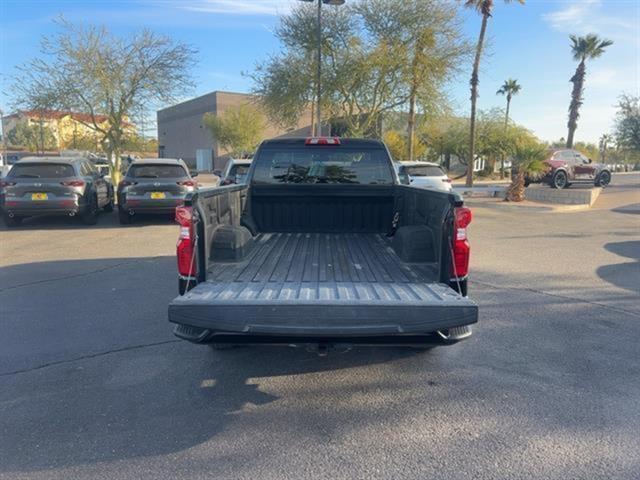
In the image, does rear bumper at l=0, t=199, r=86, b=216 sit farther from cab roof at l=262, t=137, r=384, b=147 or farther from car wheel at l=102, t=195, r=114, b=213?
cab roof at l=262, t=137, r=384, b=147

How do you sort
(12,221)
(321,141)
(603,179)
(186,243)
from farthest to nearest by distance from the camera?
(603,179) < (12,221) < (321,141) < (186,243)

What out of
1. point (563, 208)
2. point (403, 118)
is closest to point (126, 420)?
point (563, 208)

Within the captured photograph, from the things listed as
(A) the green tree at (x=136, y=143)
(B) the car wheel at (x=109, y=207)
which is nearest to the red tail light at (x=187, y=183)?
(B) the car wheel at (x=109, y=207)

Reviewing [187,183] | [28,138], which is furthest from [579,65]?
[28,138]

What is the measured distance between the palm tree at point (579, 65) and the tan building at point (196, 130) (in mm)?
26356

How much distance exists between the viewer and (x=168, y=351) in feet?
14.8

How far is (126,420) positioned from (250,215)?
2977mm

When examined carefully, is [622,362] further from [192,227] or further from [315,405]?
[192,227]

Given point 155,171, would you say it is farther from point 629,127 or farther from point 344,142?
point 629,127

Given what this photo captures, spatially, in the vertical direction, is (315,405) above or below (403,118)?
below

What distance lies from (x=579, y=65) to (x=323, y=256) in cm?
4611

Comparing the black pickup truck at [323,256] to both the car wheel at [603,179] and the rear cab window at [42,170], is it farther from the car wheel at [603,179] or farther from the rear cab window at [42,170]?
the car wheel at [603,179]

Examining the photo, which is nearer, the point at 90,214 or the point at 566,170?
the point at 90,214

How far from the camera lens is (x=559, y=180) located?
21.5m
